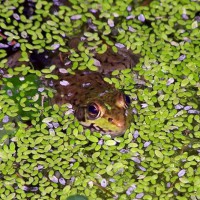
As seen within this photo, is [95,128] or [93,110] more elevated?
[93,110]

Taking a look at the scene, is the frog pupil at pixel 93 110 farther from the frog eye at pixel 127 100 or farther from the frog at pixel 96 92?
the frog eye at pixel 127 100

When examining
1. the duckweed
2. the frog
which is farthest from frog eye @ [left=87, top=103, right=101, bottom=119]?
the duckweed

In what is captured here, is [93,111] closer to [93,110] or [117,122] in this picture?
[93,110]

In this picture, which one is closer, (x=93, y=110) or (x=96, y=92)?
(x=93, y=110)

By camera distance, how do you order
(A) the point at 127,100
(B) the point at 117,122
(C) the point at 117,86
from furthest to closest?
1. (C) the point at 117,86
2. (A) the point at 127,100
3. (B) the point at 117,122

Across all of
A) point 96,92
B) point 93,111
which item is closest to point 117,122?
point 93,111

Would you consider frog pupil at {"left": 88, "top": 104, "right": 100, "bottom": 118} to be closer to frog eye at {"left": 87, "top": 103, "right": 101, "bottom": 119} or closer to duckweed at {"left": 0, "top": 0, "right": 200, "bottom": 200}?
frog eye at {"left": 87, "top": 103, "right": 101, "bottom": 119}

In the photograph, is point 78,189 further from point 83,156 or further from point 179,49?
point 179,49
